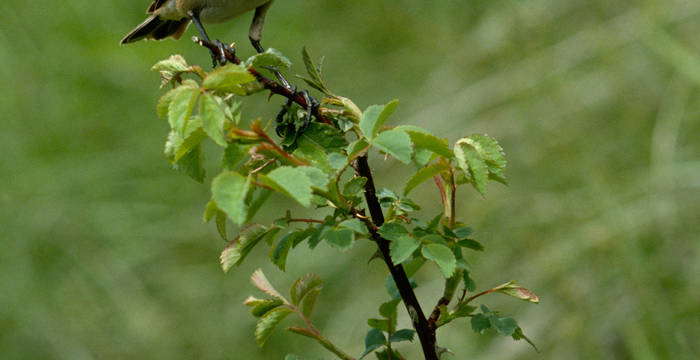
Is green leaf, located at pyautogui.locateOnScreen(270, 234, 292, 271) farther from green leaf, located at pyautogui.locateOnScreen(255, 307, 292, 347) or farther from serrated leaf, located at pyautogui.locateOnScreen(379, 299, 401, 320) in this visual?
serrated leaf, located at pyautogui.locateOnScreen(379, 299, 401, 320)

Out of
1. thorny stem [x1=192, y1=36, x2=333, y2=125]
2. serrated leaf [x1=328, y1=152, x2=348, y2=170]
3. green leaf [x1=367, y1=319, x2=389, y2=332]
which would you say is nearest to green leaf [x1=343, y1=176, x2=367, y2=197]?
serrated leaf [x1=328, y1=152, x2=348, y2=170]

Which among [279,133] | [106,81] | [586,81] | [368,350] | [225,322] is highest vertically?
[106,81]

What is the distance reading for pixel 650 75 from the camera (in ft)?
10.8

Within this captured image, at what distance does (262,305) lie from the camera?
1033 mm

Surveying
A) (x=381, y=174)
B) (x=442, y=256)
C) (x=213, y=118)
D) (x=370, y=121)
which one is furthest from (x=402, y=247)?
(x=381, y=174)

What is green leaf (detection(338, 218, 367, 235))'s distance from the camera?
889 millimetres

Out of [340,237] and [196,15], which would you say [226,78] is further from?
[196,15]

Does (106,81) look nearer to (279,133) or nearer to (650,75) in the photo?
(650,75)

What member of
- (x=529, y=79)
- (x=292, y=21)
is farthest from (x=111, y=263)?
(x=529, y=79)

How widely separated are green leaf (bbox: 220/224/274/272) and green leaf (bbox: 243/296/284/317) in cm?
8

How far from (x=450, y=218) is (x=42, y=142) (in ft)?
11.0

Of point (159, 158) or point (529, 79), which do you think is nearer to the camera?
point (529, 79)

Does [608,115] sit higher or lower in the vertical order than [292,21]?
lower

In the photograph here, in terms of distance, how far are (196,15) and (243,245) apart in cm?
172
